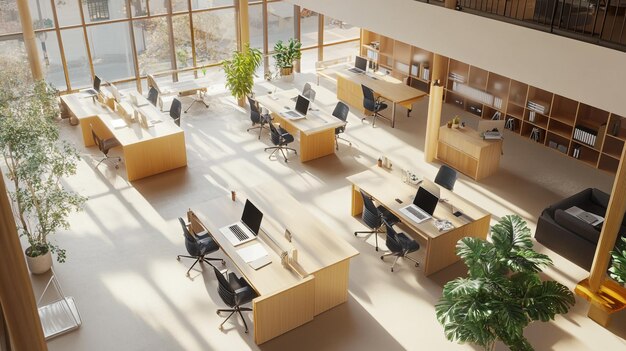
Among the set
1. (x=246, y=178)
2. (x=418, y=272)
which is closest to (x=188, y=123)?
(x=246, y=178)

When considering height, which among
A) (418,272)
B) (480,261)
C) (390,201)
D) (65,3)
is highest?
(65,3)

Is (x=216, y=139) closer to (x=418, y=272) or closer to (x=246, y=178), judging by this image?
(x=246, y=178)

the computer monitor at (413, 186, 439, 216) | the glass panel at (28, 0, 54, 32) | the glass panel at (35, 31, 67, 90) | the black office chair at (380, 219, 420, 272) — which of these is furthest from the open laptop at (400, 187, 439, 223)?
the glass panel at (28, 0, 54, 32)

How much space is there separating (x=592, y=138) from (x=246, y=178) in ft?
21.9

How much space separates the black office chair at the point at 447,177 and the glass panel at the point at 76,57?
890cm

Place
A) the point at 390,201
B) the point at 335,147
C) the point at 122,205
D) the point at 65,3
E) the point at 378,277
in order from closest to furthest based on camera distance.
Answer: the point at 378,277
the point at 390,201
the point at 122,205
the point at 335,147
the point at 65,3

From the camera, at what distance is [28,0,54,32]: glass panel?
1291 cm

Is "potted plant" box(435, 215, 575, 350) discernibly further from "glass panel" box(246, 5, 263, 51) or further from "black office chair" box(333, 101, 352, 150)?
"glass panel" box(246, 5, 263, 51)

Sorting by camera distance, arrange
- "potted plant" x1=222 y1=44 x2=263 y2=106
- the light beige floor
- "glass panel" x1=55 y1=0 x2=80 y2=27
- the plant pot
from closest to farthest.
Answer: the light beige floor < the plant pot < "glass panel" x1=55 y1=0 x2=80 y2=27 < "potted plant" x1=222 y1=44 x2=263 y2=106

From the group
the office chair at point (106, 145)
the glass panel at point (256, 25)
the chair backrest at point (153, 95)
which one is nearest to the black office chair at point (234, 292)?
the office chair at point (106, 145)

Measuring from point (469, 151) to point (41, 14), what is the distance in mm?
9647

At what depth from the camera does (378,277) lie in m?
8.45

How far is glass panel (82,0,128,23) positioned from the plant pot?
708cm

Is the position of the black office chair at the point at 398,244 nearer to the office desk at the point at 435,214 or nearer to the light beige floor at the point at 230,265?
the office desk at the point at 435,214
